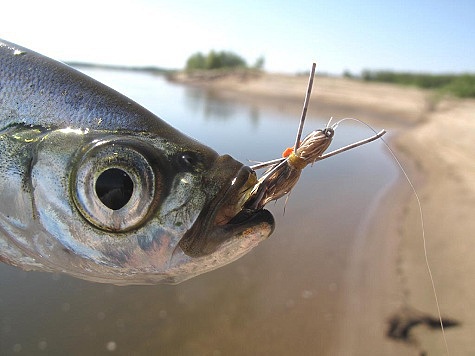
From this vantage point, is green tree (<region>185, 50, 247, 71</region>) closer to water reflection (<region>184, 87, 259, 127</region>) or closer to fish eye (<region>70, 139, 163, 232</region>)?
water reflection (<region>184, 87, 259, 127</region>)

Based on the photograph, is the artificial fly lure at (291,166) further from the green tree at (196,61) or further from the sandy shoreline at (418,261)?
the green tree at (196,61)

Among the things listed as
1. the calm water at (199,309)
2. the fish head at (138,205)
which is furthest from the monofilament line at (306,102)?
the calm water at (199,309)

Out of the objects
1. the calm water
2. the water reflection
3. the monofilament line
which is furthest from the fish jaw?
the water reflection

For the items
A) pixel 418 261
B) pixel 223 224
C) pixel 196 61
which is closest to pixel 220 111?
pixel 418 261

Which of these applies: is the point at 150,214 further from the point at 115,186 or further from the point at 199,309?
the point at 199,309

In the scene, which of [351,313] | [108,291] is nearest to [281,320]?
[351,313]

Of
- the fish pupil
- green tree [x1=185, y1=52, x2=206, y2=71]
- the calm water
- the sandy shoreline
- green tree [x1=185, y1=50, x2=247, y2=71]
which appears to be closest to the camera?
the fish pupil

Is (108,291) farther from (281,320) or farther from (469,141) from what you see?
(469,141)
